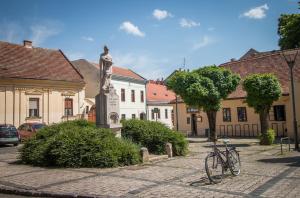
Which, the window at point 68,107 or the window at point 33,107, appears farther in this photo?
the window at point 68,107

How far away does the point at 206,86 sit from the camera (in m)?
21.3

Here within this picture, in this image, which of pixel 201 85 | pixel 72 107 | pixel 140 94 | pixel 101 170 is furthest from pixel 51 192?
pixel 140 94

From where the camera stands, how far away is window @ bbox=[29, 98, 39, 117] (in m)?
28.5

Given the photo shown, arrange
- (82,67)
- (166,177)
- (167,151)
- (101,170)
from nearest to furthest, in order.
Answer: (166,177), (101,170), (167,151), (82,67)

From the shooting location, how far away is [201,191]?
7.05m

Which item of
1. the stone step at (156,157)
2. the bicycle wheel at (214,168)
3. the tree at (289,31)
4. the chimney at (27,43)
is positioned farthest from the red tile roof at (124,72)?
the bicycle wheel at (214,168)

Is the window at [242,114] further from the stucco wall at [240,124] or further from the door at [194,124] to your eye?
the door at [194,124]

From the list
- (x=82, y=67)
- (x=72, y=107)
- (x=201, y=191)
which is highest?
(x=82, y=67)

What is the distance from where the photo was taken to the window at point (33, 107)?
93.5 ft

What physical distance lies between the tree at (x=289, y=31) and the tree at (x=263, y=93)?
15.2 meters

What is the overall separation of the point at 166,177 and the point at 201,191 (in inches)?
73.0

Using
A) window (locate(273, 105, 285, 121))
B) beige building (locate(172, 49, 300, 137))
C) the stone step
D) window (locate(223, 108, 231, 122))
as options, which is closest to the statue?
the stone step

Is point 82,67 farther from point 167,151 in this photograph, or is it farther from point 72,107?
point 167,151

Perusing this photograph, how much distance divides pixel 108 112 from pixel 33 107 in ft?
56.1
